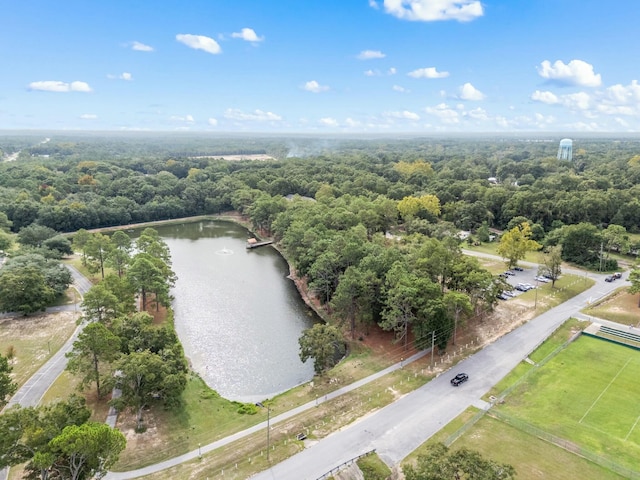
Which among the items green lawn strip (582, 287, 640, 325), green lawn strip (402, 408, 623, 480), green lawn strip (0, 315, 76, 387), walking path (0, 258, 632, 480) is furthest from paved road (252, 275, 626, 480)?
green lawn strip (0, 315, 76, 387)

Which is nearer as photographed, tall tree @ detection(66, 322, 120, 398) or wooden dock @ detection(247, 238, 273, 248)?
tall tree @ detection(66, 322, 120, 398)

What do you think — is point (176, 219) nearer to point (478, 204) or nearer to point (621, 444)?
point (478, 204)

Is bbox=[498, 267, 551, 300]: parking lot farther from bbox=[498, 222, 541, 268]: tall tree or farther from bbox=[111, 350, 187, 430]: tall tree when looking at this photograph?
bbox=[111, 350, 187, 430]: tall tree

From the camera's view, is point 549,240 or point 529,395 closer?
point 529,395

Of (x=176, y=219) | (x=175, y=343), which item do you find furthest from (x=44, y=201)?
(x=175, y=343)

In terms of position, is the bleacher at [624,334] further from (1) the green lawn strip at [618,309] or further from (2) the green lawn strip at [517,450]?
(2) the green lawn strip at [517,450]
